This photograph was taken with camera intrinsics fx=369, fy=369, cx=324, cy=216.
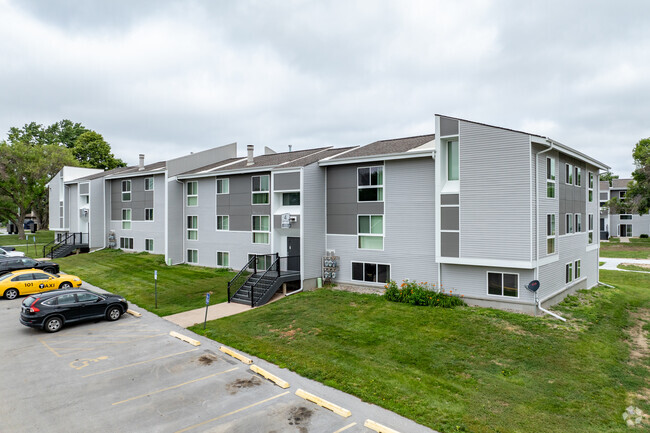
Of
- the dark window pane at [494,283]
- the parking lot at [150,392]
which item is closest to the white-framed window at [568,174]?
the dark window pane at [494,283]

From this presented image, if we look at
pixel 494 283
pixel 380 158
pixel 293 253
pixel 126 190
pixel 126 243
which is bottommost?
pixel 494 283

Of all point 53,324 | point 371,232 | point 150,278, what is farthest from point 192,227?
point 371,232

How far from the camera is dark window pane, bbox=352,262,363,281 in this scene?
20.4 m

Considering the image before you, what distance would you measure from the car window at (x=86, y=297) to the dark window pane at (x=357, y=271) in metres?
12.4

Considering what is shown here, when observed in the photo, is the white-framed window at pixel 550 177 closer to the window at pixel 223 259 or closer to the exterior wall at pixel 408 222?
the exterior wall at pixel 408 222

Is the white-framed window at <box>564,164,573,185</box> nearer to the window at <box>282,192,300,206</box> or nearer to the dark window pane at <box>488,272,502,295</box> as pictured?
the dark window pane at <box>488,272,502,295</box>

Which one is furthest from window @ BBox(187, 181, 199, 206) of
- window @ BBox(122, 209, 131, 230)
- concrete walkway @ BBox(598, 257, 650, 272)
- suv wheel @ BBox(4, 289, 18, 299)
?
concrete walkway @ BBox(598, 257, 650, 272)

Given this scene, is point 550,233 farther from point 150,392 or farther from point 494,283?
point 150,392

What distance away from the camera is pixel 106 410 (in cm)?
873

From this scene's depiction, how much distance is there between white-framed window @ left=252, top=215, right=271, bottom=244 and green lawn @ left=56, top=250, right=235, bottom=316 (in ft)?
9.96

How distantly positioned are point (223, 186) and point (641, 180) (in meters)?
56.3

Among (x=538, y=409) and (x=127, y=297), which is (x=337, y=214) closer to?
(x=127, y=297)

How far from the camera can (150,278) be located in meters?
24.5

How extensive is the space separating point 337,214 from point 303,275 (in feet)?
13.0
